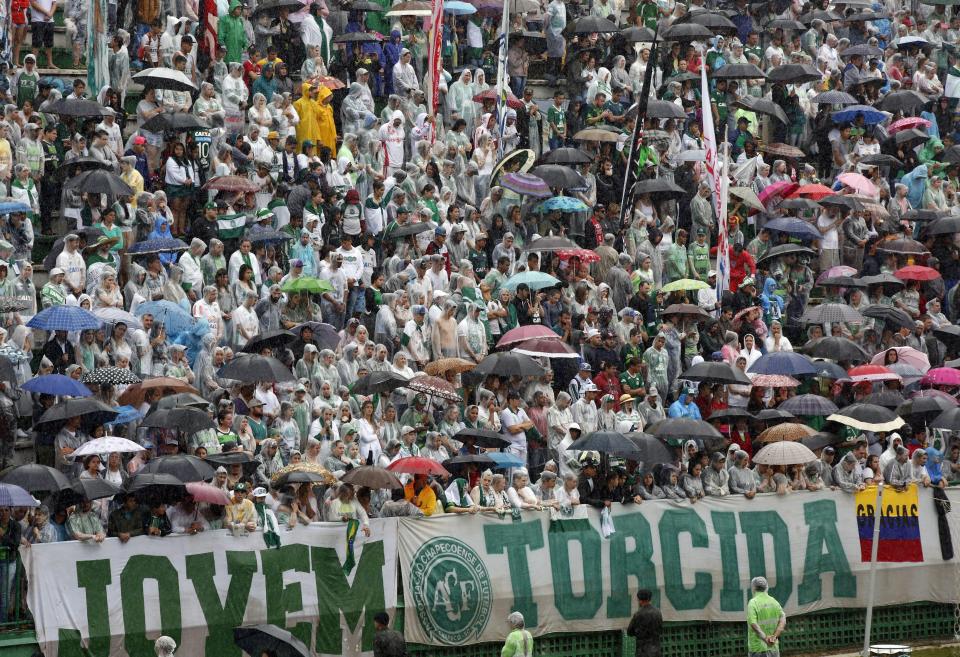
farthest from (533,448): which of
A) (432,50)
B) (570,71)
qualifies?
(570,71)

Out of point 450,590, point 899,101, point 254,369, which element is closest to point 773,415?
point 450,590

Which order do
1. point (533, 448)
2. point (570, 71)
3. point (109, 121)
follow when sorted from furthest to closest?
point (570, 71) → point (109, 121) → point (533, 448)

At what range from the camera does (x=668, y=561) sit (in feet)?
87.0

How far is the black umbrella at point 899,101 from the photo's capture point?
3884cm

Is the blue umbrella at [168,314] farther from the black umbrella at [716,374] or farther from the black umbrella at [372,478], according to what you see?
the black umbrella at [716,374]

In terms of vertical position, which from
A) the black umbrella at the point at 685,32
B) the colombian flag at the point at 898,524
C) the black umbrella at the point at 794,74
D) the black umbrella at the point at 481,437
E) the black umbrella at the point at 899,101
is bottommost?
the colombian flag at the point at 898,524

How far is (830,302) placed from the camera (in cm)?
3328

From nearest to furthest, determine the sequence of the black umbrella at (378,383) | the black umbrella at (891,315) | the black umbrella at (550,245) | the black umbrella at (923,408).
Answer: the black umbrella at (378,383), the black umbrella at (923,408), the black umbrella at (550,245), the black umbrella at (891,315)

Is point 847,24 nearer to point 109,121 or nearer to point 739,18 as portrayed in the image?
point 739,18

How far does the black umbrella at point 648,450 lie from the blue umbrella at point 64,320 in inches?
265

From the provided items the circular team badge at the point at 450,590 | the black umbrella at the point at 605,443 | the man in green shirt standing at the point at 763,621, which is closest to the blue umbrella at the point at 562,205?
the black umbrella at the point at 605,443

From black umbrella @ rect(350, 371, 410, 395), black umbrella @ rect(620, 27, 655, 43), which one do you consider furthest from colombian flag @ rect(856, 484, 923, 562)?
black umbrella @ rect(620, 27, 655, 43)

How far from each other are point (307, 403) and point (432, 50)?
8.32m

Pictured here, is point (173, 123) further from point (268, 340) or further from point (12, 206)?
point (268, 340)
